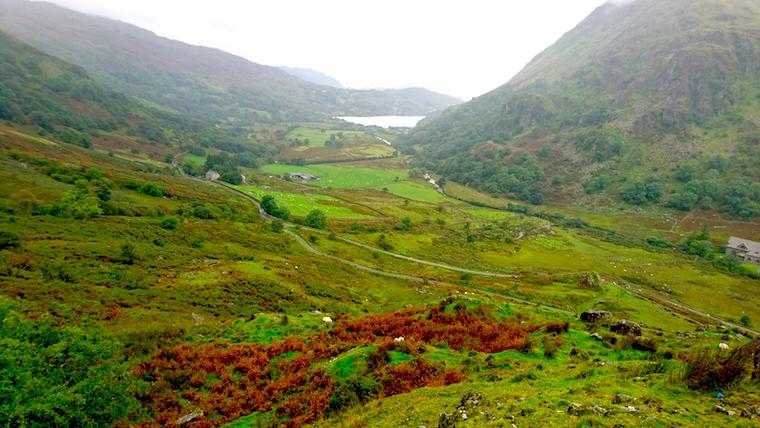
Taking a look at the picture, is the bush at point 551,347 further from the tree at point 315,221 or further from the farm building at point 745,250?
the farm building at point 745,250

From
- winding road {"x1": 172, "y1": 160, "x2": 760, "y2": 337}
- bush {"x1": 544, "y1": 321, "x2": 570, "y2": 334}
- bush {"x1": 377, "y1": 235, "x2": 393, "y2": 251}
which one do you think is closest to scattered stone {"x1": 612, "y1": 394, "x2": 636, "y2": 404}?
bush {"x1": 544, "y1": 321, "x2": 570, "y2": 334}

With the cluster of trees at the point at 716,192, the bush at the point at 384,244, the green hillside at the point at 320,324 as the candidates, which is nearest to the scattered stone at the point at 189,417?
the green hillside at the point at 320,324

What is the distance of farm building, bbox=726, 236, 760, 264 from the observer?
11612cm

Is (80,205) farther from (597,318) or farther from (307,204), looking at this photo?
(307,204)

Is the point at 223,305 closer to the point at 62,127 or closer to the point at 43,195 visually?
the point at 43,195

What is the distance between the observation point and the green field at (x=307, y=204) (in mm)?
119975

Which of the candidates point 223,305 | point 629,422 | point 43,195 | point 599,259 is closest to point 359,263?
point 223,305

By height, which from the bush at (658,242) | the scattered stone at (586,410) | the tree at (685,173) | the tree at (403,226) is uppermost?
the tree at (685,173)

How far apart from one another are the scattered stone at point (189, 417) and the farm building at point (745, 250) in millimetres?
160297

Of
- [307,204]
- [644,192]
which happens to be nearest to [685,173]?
[644,192]

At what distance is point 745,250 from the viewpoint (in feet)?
389

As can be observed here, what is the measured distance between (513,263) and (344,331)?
74720 millimetres

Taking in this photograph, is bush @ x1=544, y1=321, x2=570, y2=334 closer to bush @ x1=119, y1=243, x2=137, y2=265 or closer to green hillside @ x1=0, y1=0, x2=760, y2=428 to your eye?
→ green hillside @ x1=0, y1=0, x2=760, y2=428

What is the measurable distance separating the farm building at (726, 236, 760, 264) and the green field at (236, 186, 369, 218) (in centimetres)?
12344
